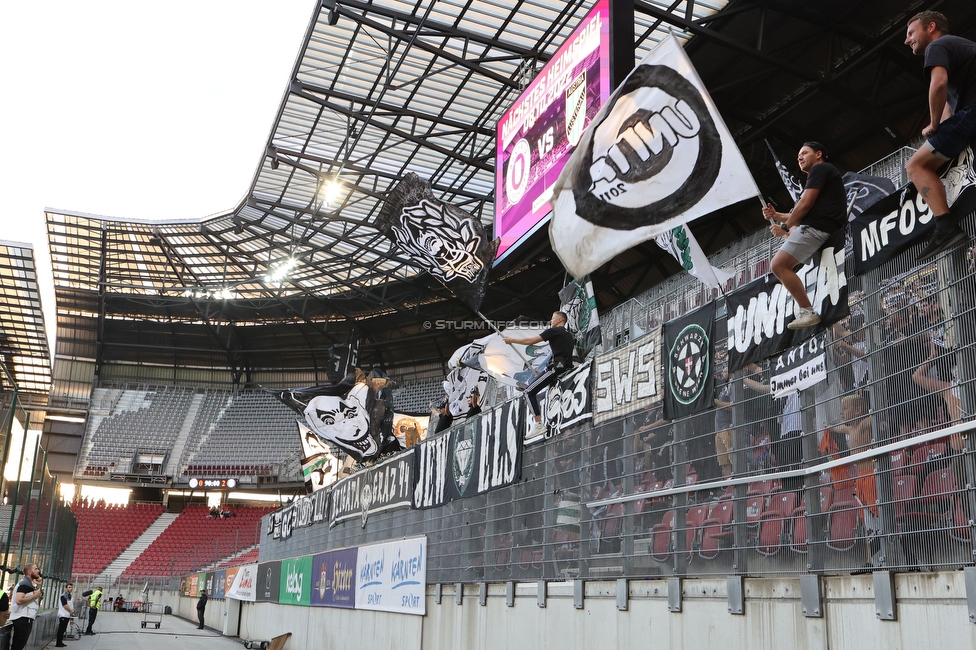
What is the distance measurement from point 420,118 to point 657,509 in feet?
65.7

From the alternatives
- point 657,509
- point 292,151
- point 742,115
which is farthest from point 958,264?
point 292,151

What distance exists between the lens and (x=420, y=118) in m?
24.7

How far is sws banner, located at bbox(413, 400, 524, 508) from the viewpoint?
9.62 metres

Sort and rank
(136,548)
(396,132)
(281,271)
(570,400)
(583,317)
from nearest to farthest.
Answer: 1. (570,400)
2. (583,317)
3. (396,132)
4. (281,271)
5. (136,548)

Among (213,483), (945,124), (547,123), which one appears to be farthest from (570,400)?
(213,483)

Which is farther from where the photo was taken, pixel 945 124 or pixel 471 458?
pixel 471 458

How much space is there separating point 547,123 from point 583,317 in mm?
8313

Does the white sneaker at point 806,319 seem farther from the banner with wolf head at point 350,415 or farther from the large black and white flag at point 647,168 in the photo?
the banner with wolf head at point 350,415

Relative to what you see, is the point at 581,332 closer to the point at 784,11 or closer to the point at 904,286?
the point at 904,286

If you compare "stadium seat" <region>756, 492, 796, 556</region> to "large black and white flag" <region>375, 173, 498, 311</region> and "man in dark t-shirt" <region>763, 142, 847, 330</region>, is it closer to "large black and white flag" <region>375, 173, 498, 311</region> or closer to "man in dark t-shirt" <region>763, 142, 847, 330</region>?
"man in dark t-shirt" <region>763, 142, 847, 330</region>

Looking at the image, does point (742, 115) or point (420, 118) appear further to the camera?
point (420, 118)

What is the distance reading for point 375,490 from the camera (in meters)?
14.8

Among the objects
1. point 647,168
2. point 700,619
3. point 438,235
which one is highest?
point 438,235

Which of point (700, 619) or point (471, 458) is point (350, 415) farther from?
point (700, 619)
